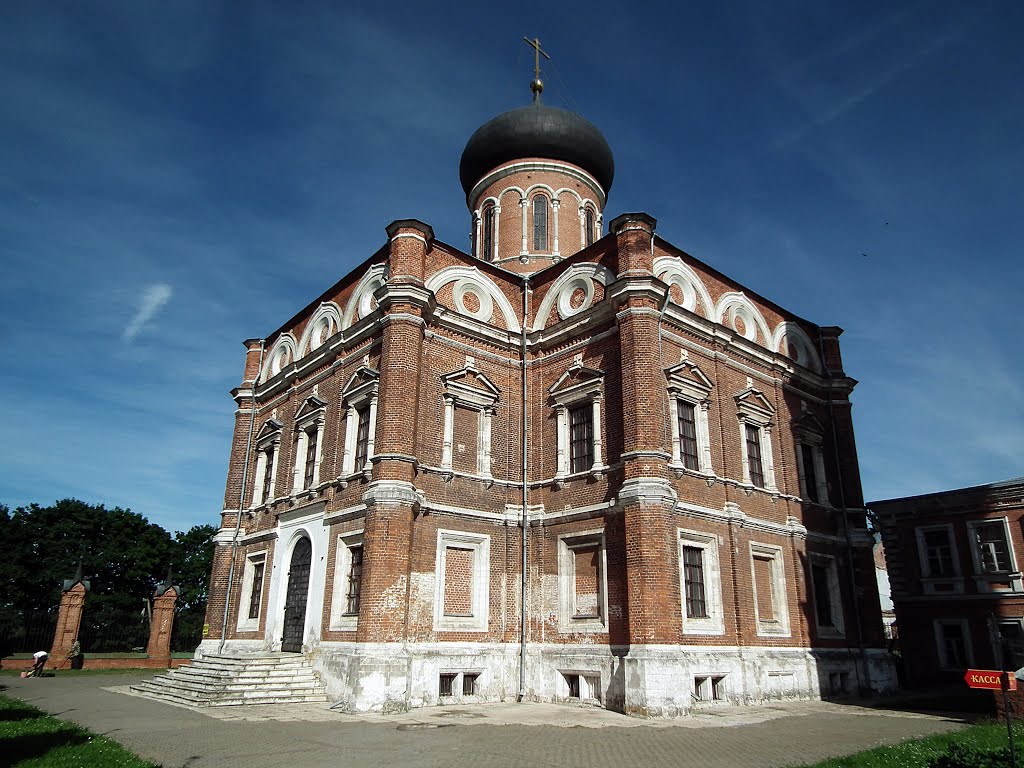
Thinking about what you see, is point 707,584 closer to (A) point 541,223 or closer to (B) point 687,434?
(B) point 687,434

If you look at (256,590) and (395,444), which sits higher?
(395,444)

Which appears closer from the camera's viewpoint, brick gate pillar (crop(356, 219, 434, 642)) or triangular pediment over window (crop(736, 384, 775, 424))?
brick gate pillar (crop(356, 219, 434, 642))

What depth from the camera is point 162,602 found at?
2644 centimetres

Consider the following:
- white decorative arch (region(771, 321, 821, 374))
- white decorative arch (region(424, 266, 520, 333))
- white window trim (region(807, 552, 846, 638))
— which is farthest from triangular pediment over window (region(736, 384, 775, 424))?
white decorative arch (region(424, 266, 520, 333))

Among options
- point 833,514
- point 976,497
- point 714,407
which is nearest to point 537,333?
point 714,407

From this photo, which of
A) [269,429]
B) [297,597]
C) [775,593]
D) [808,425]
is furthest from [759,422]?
[269,429]

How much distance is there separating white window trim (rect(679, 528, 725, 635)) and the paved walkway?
5.52 feet

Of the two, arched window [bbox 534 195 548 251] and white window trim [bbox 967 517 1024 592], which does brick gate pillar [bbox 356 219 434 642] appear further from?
white window trim [bbox 967 517 1024 592]

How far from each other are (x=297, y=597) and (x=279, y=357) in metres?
8.45

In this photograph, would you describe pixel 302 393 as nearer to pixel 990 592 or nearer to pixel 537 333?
pixel 537 333

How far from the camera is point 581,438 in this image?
17719 millimetres

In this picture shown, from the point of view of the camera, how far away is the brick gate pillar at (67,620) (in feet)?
80.9

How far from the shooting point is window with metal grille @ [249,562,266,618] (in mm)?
20997

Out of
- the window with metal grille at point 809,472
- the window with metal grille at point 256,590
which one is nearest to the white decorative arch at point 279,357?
the window with metal grille at point 256,590
